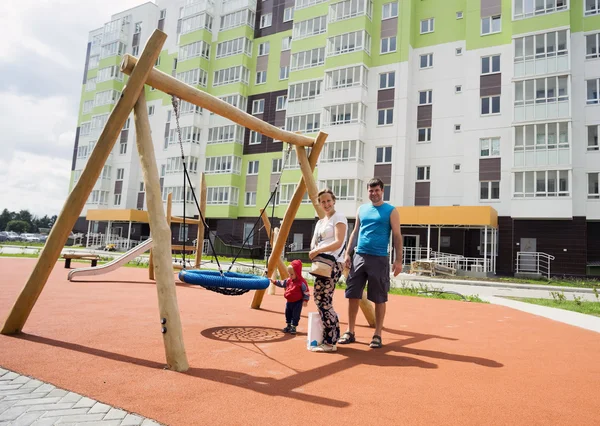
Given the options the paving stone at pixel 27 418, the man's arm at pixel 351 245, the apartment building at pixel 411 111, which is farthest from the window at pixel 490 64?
the paving stone at pixel 27 418

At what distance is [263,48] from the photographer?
43.5m

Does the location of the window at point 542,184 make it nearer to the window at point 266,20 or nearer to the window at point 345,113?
the window at point 345,113

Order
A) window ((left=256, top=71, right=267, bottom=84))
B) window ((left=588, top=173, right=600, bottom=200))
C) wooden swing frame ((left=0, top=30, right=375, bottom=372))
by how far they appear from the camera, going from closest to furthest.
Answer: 1. wooden swing frame ((left=0, top=30, right=375, bottom=372))
2. window ((left=588, top=173, right=600, bottom=200))
3. window ((left=256, top=71, right=267, bottom=84))

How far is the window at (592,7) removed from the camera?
28219 mm

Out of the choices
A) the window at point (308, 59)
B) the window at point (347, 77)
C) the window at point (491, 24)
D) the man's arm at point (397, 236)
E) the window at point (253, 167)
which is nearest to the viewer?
the man's arm at point (397, 236)

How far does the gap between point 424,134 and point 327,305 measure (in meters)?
29.9

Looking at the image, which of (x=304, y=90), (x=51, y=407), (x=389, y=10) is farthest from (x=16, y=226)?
(x=51, y=407)

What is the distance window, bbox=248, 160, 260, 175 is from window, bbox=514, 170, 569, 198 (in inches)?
922

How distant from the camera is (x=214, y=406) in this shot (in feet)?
10.9

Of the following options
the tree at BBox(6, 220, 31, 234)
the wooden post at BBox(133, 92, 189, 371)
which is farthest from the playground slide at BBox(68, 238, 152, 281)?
the tree at BBox(6, 220, 31, 234)

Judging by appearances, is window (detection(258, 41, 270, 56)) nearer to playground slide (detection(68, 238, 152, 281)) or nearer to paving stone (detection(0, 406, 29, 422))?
playground slide (detection(68, 238, 152, 281))

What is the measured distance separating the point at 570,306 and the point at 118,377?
12384 millimetres

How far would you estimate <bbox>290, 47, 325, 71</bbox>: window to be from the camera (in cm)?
Answer: 3753

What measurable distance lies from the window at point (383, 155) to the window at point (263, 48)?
17970 millimetres
